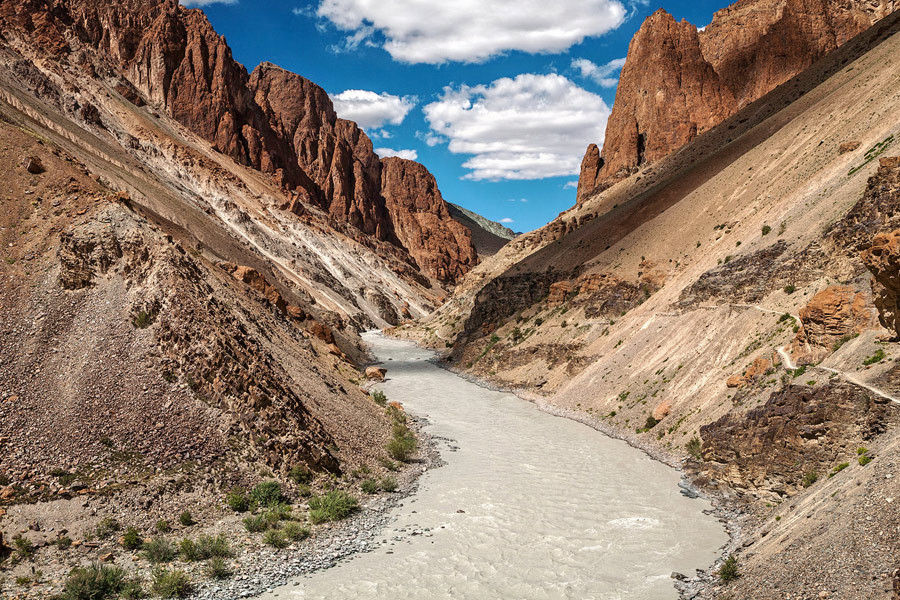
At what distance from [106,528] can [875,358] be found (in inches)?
899

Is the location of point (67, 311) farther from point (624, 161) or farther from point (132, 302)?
point (624, 161)

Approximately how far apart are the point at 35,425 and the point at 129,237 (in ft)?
33.0

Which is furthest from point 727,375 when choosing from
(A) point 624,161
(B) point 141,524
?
(A) point 624,161

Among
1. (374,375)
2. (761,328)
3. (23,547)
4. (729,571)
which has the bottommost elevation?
(729,571)

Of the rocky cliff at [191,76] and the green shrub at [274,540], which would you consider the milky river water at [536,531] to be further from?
the rocky cliff at [191,76]

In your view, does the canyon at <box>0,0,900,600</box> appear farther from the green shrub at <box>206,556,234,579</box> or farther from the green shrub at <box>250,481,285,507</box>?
the green shrub at <box>206,556,234,579</box>

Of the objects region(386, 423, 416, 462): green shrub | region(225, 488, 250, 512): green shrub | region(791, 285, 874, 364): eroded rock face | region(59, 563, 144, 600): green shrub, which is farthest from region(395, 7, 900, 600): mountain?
region(59, 563, 144, 600): green shrub

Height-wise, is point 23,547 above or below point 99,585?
above

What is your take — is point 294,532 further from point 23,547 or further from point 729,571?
point 729,571

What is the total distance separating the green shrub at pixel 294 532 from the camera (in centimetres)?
1695

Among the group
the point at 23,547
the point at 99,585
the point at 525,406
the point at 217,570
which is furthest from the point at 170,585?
→ the point at 525,406

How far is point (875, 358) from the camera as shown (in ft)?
58.4

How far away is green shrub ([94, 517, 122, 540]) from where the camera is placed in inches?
602

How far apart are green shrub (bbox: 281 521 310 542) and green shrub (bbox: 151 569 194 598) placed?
321 cm
